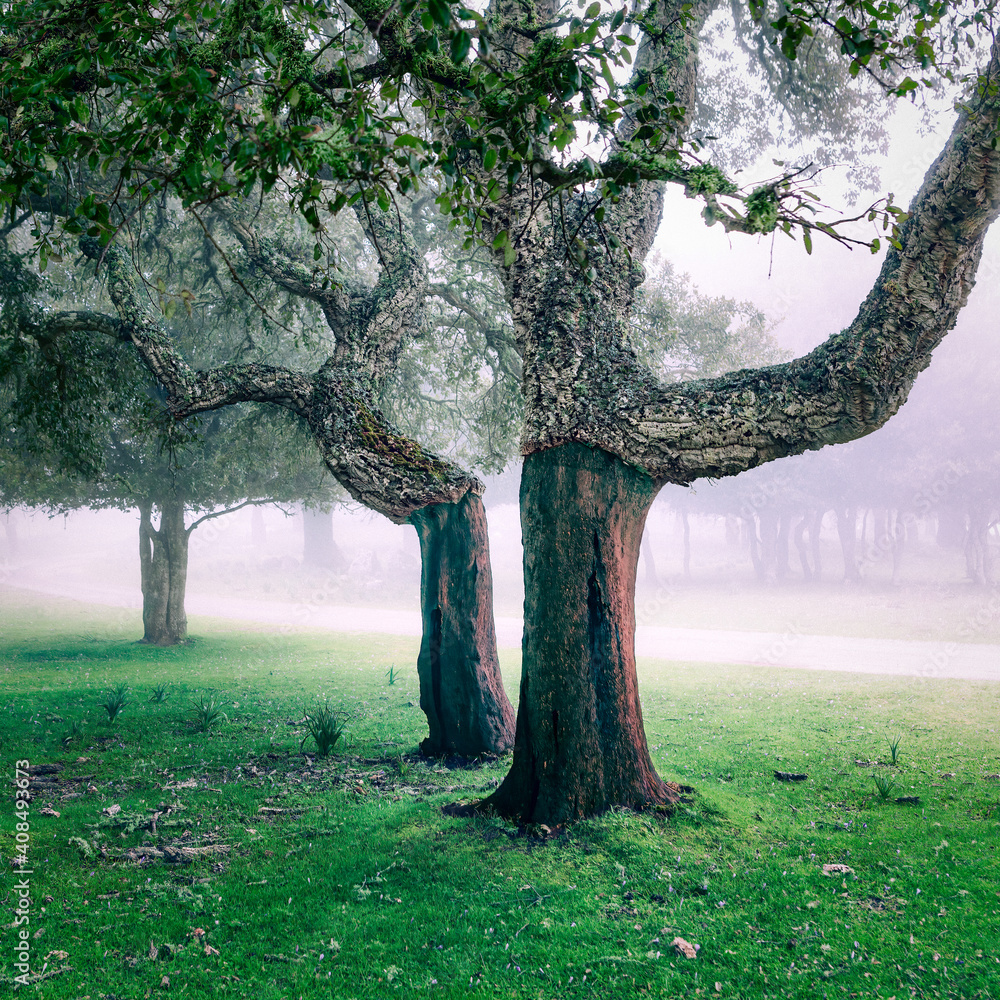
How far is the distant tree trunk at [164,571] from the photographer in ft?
62.5

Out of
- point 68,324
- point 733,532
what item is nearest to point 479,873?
point 68,324

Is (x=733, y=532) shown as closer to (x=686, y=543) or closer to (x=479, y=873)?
(x=686, y=543)

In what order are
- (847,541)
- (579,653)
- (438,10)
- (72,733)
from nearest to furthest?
(438,10), (579,653), (72,733), (847,541)

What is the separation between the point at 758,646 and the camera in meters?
21.6

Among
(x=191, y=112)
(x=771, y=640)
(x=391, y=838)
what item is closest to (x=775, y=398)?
(x=191, y=112)

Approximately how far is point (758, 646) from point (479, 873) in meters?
18.4

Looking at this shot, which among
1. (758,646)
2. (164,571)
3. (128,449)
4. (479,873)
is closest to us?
(479,873)

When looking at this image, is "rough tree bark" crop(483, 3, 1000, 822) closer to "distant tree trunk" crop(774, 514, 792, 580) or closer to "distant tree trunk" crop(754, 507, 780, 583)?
"distant tree trunk" crop(754, 507, 780, 583)

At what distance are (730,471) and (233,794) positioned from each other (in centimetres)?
590

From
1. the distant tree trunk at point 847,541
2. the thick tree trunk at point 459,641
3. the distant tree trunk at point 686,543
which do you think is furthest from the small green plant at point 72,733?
the distant tree trunk at point 847,541

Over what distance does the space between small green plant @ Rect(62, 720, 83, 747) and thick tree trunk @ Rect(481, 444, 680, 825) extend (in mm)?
6189

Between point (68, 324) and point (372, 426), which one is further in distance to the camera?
point (68, 324)

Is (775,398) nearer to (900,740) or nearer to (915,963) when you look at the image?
(915,963)

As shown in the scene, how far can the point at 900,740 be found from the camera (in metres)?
9.29
